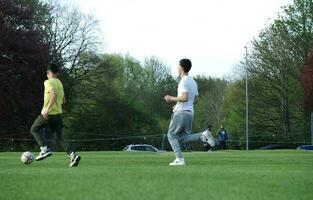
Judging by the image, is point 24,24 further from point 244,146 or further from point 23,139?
point 244,146

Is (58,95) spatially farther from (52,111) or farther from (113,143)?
(113,143)

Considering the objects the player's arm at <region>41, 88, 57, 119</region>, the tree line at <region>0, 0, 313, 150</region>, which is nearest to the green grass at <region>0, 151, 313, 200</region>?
the player's arm at <region>41, 88, 57, 119</region>

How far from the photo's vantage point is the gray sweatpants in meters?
13.3

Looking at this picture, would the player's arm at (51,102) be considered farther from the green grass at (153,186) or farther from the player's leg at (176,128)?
the green grass at (153,186)

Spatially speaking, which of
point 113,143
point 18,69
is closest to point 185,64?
point 18,69

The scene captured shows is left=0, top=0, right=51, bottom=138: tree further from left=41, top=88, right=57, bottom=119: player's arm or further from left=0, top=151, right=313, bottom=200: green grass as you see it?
left=0, top=151, right=313, bottom=200: green grass

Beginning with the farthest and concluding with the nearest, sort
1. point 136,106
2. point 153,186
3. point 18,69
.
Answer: point 136,106 < point 18,69 < point 153,186

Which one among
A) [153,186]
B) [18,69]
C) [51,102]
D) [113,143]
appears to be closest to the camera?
[153,186]

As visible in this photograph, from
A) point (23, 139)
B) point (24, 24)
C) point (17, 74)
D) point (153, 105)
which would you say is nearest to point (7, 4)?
point (24, 24)

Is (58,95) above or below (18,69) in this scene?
below

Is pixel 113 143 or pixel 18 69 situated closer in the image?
pixel 18 69

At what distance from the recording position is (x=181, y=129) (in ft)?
44.0

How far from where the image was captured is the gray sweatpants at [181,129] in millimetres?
13320

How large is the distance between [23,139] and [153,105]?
37.8 meters
